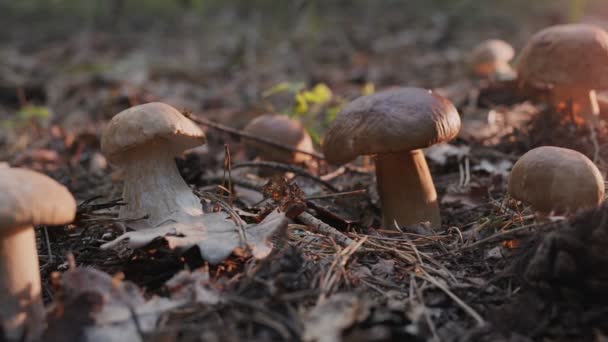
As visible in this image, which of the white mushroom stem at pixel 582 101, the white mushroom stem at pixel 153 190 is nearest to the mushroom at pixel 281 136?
the white mushroom stem at pixel 153 190

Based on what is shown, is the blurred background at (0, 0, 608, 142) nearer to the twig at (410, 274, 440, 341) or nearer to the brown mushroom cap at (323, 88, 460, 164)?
the brown mushroom cap at (323, 88, 460, 164)

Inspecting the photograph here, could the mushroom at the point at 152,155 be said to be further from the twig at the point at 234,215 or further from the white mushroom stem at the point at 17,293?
the white mushroom stem at the point at 17,293

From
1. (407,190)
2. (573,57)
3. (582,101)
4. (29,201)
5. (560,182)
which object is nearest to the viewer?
(29,201)

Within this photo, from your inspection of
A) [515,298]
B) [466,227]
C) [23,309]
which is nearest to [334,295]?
[515,298]

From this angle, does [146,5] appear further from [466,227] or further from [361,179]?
[466,227]

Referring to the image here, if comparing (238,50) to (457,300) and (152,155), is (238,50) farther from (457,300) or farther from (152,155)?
(457,300)

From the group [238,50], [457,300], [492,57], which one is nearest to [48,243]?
[457,300]
